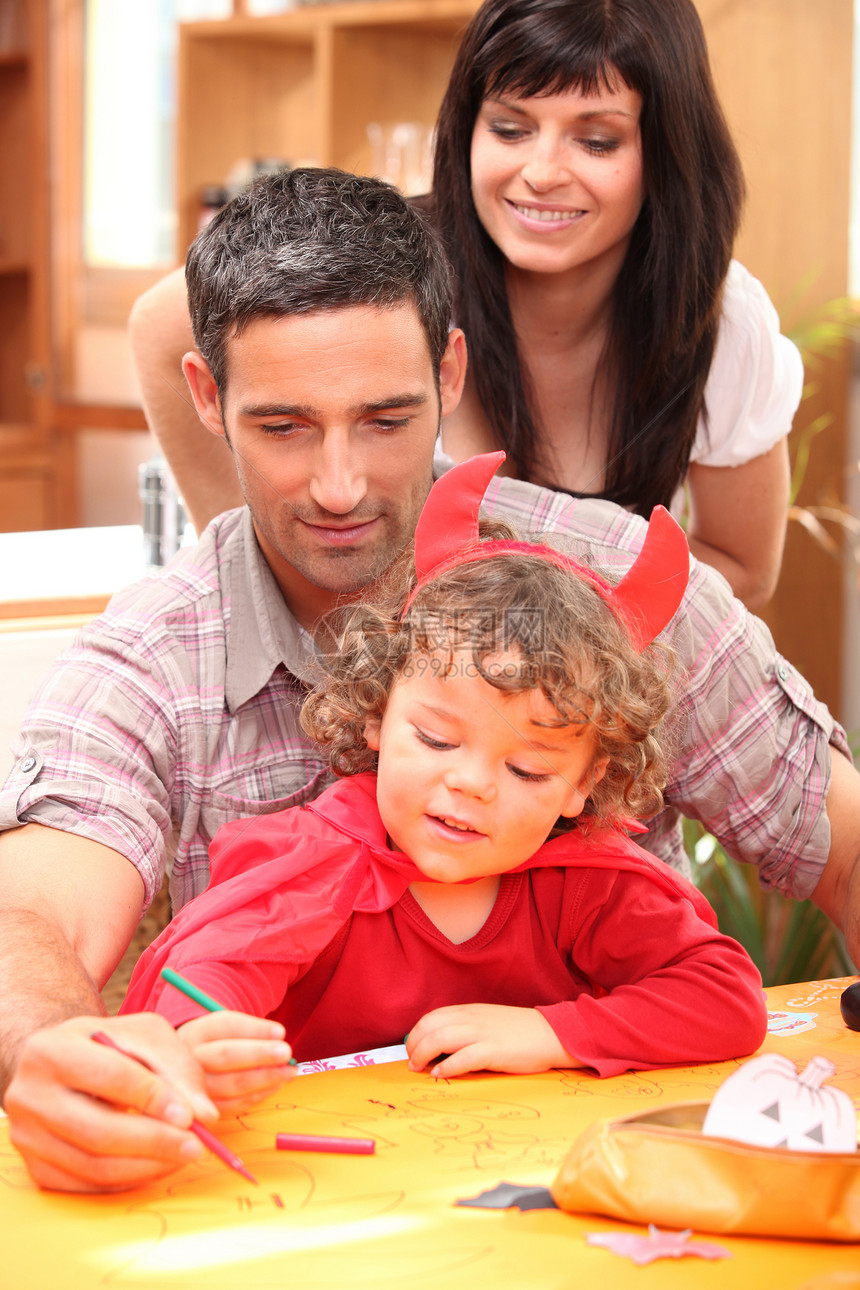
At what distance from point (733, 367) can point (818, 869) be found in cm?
69

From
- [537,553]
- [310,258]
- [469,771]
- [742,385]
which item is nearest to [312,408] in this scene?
[310,258]

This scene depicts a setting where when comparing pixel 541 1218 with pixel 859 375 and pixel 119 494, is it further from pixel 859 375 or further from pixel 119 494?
pixel 119 494

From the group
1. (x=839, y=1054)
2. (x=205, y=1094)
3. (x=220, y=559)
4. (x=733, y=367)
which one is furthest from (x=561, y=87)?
(x=205, y=1094)

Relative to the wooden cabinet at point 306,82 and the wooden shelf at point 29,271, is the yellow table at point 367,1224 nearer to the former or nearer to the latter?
the wooden cabinet at point 306,82

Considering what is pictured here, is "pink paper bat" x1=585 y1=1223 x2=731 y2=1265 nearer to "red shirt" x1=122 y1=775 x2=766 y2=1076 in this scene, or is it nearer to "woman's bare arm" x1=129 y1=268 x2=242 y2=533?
"red shirt" x1=122 y1=775 x2=766 y2=1076

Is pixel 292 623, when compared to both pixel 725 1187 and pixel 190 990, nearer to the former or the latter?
pixel 190 990

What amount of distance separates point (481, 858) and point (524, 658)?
0.13 m

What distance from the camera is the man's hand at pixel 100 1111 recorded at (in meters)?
0.65

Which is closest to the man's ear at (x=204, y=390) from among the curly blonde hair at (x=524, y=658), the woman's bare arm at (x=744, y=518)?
the curly blonde hair at (x=524, y=658)

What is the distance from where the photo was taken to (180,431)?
167 centimetres

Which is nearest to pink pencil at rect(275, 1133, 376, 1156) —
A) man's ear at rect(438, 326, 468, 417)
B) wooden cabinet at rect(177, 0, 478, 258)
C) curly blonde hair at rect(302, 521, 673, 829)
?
curly blonde hair at rect(302, 521, 673, 829)

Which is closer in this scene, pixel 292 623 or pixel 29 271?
pixel 292 623

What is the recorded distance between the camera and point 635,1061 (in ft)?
2.82

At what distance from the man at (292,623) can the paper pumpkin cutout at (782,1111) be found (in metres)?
0.40
